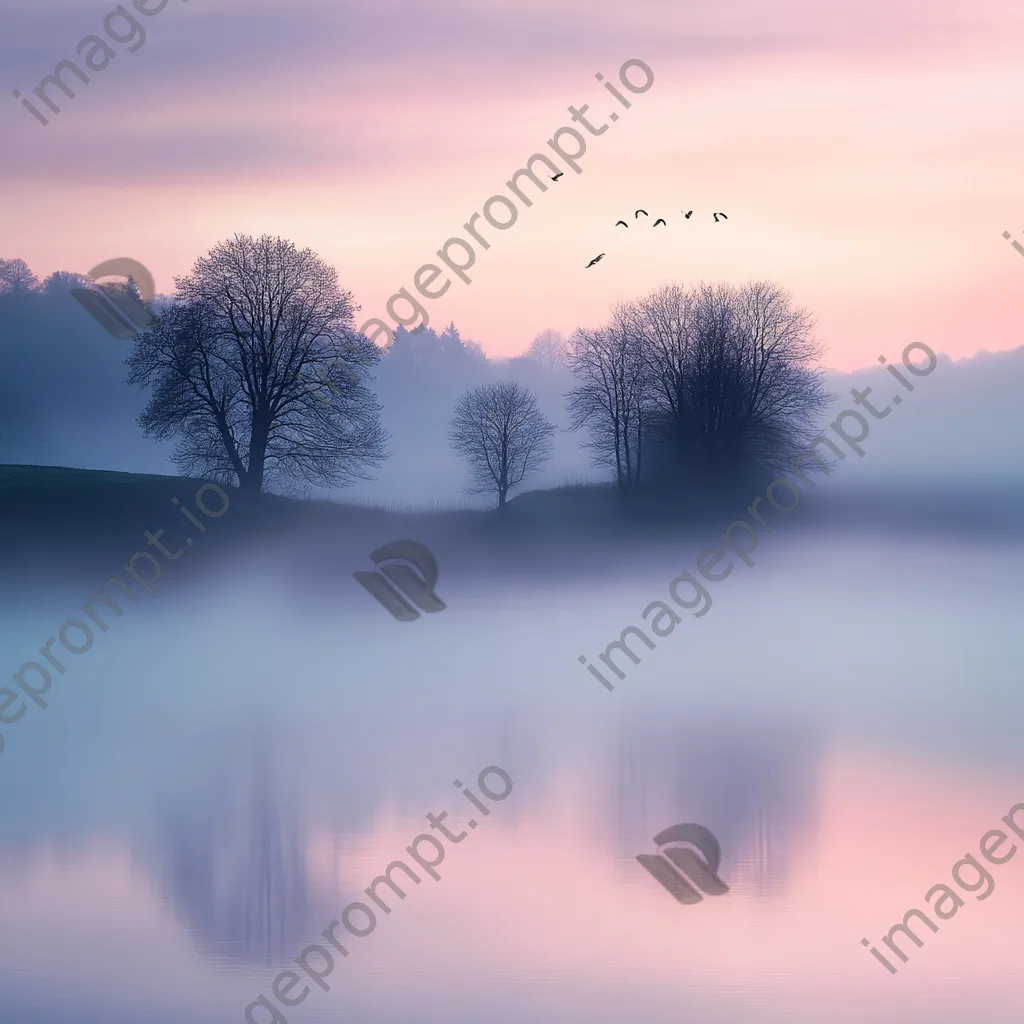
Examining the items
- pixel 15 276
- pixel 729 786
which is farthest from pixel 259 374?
pixel 15 276

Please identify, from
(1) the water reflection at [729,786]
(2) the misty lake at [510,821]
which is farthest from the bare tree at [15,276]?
(1) the water reflection at [729,786]

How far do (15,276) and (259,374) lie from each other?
211 ft

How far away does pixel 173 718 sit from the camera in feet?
103

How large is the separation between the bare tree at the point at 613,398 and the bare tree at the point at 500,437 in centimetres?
487

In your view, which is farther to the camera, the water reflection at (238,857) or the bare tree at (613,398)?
the bare tree at (613,398)

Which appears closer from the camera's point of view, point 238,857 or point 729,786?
point 238,857

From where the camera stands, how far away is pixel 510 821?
69.1 feet

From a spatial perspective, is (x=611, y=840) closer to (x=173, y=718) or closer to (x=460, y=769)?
(x=460, y=769)

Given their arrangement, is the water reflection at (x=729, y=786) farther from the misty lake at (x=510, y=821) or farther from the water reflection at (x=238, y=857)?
the water reflection at (x=238, y=857)

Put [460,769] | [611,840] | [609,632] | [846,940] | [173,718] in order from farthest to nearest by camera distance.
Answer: [609,632]
[173,718]
[460,769]
[611,840]
[846,940]

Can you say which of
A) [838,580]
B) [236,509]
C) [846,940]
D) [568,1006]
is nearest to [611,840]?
[846,940]

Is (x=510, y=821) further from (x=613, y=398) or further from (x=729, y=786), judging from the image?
(x=613, y=398)

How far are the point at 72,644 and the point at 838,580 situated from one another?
38.6 meters

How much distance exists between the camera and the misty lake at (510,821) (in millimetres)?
14094
